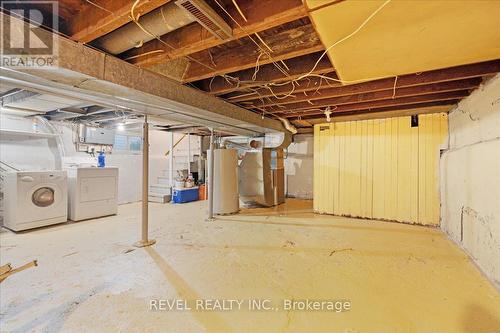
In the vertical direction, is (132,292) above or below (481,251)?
below

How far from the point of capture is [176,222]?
11.8 feet

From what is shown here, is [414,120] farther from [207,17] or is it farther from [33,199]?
[33,199]

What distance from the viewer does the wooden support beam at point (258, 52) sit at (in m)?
1.55

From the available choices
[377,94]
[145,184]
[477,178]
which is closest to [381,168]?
[377,94]

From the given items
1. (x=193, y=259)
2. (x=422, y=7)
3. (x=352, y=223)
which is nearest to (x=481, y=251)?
(x=352, y=223)

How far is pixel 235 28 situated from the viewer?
138 cm

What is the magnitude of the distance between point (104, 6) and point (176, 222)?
2977 mm

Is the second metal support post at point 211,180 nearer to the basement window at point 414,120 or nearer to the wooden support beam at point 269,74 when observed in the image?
the wooden support beam at point 269,74

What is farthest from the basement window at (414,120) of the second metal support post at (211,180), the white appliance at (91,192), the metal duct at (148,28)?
the white appliance at (91,192)

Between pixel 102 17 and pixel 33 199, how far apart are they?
10.3 feet

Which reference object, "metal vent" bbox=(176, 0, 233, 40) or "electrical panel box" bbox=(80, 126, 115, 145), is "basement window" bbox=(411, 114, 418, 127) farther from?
"electrical panel box" bbox=(80, 126, 115, 145)

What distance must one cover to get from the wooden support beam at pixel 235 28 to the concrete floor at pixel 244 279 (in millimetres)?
1804

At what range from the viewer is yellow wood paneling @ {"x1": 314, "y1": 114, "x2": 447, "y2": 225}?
3.45 m

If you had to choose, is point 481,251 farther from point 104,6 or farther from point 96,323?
point 104,6
